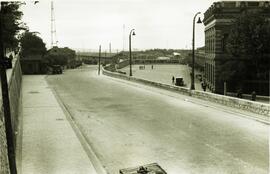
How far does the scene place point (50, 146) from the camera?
15.7 metres

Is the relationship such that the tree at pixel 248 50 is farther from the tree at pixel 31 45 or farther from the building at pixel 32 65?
the tree at pixel 31 45

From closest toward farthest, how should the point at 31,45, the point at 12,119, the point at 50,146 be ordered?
the point at 50,146
the point at 12,119
the point at 31,45

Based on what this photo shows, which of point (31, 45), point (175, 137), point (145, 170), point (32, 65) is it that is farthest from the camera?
point (31, 45)

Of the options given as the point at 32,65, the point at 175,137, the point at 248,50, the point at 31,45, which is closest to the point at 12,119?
the point at 175,137

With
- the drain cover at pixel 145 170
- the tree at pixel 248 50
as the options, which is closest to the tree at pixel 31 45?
the tree at pixel 248 50

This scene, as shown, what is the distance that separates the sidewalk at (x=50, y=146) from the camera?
12.7 m

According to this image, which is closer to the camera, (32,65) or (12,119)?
(12,119)

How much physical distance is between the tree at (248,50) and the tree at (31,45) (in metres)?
45.4

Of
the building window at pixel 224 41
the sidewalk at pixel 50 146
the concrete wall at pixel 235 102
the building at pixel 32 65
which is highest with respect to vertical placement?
the building window at pixel 224 41

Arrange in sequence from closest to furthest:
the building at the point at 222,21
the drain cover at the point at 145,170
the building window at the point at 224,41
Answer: the drain cover at the point at 145,170 → the building at the point at 222,21 → the building window at the point at 224,41

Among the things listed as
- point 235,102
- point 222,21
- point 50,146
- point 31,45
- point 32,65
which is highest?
point 222,21

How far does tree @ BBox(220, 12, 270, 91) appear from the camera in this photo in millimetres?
40250

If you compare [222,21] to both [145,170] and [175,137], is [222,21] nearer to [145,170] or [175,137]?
[175,137]

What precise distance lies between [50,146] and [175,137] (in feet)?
18.3
